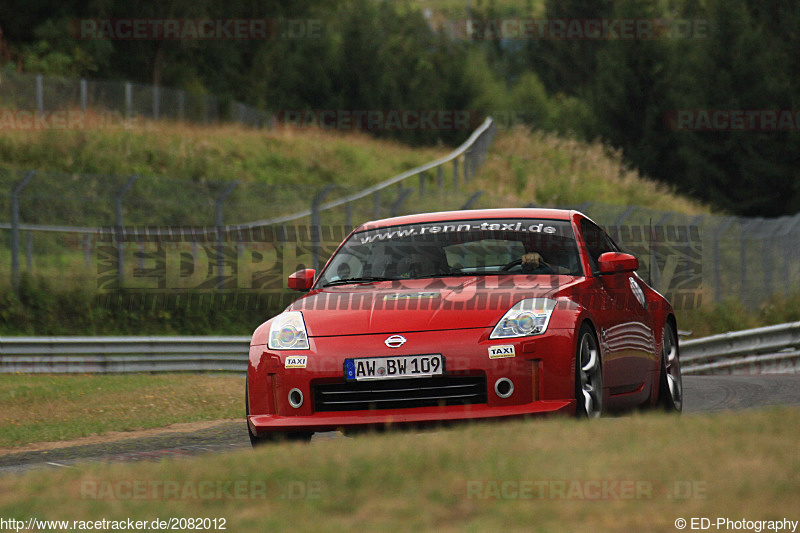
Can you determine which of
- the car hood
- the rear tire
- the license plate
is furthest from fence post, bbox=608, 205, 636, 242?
the license plate

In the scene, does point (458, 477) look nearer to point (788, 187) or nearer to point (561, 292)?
point (561, 292)

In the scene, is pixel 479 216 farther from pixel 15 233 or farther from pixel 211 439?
pixel 15 233

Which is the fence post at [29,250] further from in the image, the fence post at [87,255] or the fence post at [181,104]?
the fence post at [181,104]

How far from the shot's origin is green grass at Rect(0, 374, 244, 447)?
1138cm

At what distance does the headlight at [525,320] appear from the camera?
7035 mm

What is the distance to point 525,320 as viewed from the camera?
711 cm

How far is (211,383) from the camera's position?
15.4 meters

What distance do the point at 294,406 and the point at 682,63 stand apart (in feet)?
179

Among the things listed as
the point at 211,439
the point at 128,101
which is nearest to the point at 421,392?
the point at 211,439

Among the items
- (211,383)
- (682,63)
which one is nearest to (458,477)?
(211,383)

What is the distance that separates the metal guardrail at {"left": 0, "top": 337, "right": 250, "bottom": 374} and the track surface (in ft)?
21.5

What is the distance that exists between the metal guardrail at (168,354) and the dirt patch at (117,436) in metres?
6.33

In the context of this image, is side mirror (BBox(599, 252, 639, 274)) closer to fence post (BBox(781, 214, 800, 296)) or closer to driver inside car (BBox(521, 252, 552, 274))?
driver inside car (BBox(521, 252, 552, 274))

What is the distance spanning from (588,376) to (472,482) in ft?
9.41
